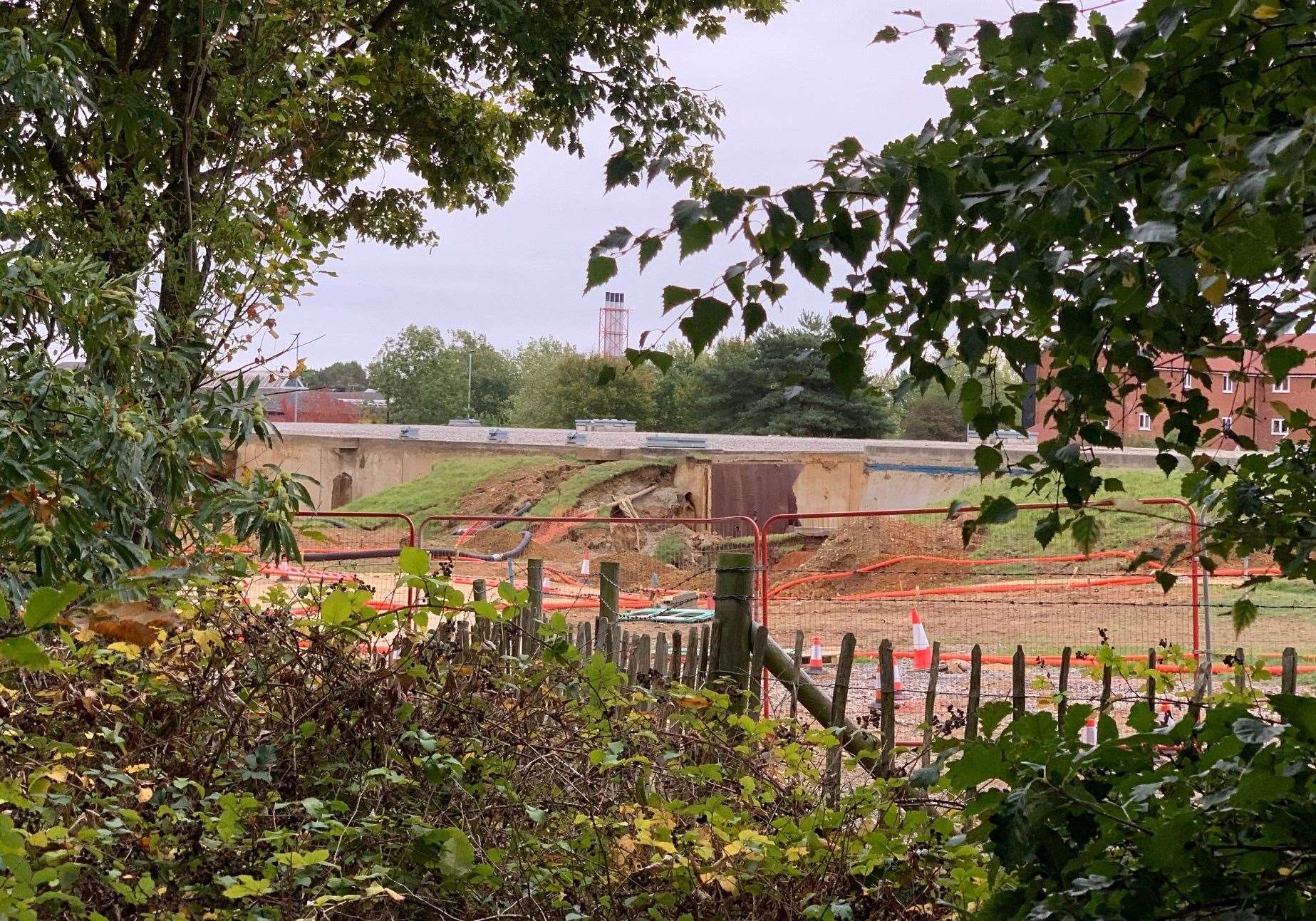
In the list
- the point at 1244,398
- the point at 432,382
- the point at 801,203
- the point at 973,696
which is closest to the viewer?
the point at 801,203

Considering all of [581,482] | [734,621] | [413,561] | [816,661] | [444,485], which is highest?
[413,561]

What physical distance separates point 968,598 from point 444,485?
20216mm

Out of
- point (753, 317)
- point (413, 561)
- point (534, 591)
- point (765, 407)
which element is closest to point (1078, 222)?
point (753, 317)

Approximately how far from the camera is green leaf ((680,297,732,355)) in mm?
1608

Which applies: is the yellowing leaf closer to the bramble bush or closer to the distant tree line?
the bramble bush

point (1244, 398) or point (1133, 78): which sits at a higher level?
point (1133, 78)

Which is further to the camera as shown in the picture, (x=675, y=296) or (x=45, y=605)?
(x=675, y=296)

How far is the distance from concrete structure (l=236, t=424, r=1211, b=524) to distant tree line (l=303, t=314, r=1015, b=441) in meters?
1.53

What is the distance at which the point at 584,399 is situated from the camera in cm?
6775

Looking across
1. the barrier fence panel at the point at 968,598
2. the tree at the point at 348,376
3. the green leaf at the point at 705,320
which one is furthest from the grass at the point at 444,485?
the tree at the point at 348,376

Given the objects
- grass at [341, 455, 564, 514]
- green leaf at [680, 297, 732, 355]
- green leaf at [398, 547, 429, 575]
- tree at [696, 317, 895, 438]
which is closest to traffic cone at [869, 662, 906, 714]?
green leaf at [398, 547, 429, 575]

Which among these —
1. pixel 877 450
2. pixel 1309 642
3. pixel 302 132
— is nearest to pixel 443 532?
pixel 877 450

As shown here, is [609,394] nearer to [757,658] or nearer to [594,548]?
[594,548]

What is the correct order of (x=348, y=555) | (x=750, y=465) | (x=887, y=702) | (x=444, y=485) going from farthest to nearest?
(x=444, y=485)
(x=750, y=465)
(x=348, y=555)
(x=887, y=702)
